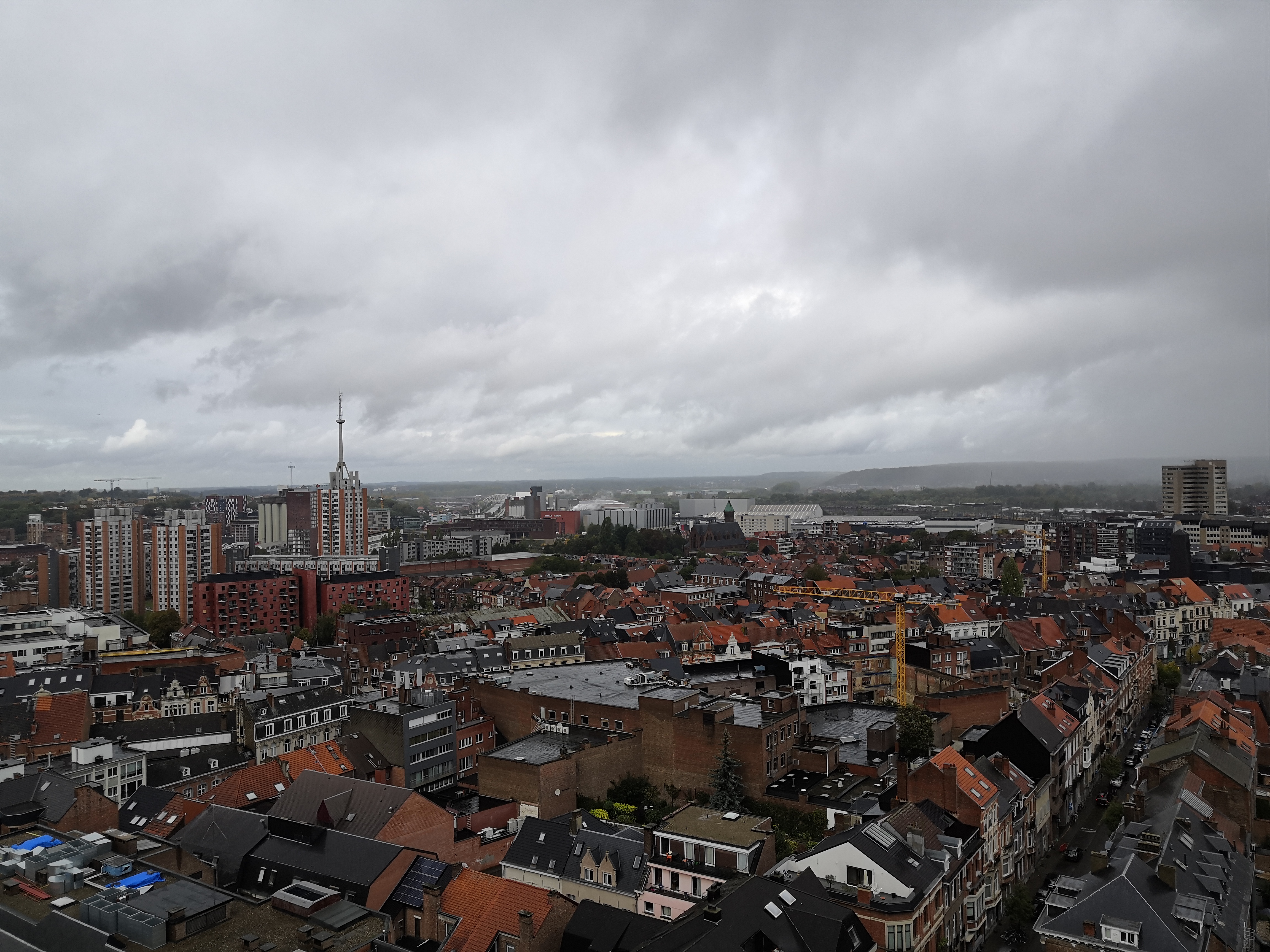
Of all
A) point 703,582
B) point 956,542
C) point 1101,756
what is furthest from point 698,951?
point 956,542

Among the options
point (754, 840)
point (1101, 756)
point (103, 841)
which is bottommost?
point (1101, 756)

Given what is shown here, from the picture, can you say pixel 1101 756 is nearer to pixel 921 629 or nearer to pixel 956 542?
pixel 921 629

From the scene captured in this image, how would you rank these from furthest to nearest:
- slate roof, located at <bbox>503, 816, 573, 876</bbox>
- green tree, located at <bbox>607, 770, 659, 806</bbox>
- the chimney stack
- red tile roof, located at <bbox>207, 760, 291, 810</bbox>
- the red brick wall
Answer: green tree, located at <bbox>607, 770, 659, 806</bbox> → red tile roof, located at <bbox>207, 760, 291, 810</bbox> → the red brick wall → slate roof, located at <bbox>503, 816, 573, 876</bbox> → the chimney stack

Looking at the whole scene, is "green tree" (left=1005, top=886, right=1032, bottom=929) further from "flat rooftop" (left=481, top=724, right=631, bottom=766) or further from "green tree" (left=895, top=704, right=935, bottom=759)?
"flat rooftop" (left=481, top=724, right=631, bottom=766)

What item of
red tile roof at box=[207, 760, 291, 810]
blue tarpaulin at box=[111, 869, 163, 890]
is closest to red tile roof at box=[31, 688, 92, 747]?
red tile roof at box=[207, 760, 291, 810]

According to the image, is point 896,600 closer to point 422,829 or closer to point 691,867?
point 691,867

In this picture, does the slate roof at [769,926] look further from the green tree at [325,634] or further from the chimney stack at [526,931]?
the green tree at [325,634]

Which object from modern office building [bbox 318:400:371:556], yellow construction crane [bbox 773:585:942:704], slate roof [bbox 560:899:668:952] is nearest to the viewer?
slate roof [bbox 560:899:668:952]
